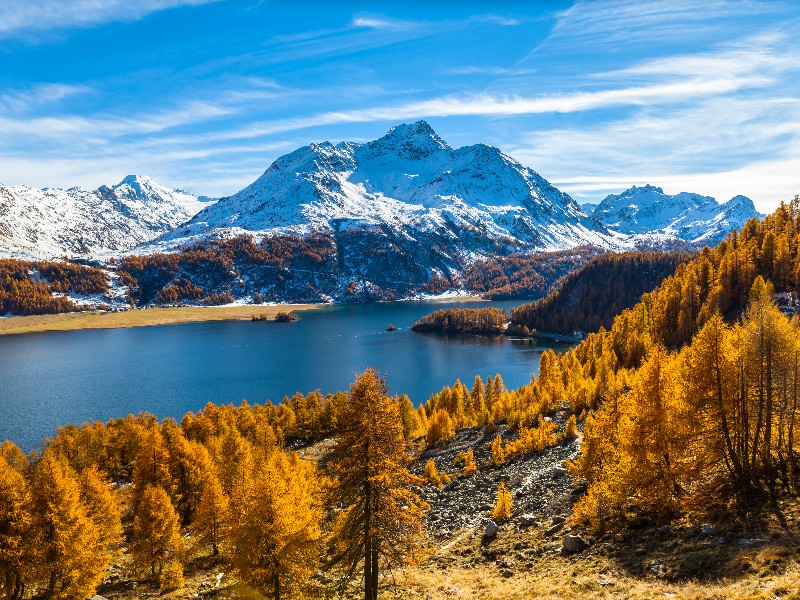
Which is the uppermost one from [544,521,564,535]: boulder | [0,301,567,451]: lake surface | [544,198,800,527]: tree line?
[544,198,800,527]: tree line

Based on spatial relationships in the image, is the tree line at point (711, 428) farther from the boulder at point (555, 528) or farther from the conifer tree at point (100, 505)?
the conifer tree at point (100, 505)

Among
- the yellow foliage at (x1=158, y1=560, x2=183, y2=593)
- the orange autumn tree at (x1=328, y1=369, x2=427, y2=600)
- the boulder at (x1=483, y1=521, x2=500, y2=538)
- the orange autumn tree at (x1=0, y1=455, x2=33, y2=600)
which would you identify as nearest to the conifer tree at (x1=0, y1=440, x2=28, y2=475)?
the orange autumn tree at (x1=0, y1=455, x2=33, y2=600)

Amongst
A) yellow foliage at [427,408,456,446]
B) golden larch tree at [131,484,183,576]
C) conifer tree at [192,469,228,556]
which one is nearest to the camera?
golden larch tree at [131,484,183,576]

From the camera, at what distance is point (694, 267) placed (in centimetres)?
13362

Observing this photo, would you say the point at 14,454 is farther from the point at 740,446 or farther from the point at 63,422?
the point at 740,446

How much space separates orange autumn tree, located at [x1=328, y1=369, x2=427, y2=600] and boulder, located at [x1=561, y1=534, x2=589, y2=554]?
36.4 feet

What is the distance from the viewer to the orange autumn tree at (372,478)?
82.7 ft

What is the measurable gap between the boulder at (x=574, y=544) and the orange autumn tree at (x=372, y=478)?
11104 mm

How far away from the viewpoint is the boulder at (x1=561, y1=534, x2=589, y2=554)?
30709mm

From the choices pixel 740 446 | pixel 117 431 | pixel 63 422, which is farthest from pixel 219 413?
pixel 740 446

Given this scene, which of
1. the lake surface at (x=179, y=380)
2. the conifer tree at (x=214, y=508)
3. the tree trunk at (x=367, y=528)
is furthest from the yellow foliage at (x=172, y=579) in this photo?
the lake surface at (x=179, y=380)

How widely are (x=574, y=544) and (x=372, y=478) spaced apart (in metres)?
15.2

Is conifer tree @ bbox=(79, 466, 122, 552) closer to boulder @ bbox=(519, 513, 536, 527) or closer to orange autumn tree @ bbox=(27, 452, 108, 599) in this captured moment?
orange autumn tree @ bbox=(27, 452, 108, 599)

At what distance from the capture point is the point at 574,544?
3091 centimetres
